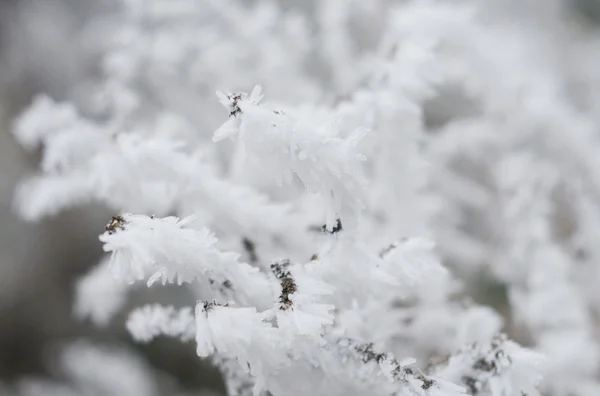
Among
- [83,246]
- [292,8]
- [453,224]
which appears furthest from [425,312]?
[292,8]

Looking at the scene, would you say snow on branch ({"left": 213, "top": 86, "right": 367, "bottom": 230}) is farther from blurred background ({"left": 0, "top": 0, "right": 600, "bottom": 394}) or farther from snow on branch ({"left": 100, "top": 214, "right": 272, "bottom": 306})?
blurred background ({"left": 0, "top": 0, "right": 600, "bottom": 394})

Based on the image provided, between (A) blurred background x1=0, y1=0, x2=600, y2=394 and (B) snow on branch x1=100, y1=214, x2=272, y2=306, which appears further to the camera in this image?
(A) blurred background x1=0, y1=0, x2=600, y2=394

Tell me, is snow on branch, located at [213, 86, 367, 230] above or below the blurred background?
below

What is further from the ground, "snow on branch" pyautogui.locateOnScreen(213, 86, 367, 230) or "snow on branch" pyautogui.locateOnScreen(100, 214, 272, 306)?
"snow on branch" pyautogui.locateOnScreen(213, 86, 367, 230)

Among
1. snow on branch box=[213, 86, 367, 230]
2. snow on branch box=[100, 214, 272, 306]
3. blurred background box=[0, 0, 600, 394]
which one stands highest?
blurred background box=[0, 0, 600, 394]

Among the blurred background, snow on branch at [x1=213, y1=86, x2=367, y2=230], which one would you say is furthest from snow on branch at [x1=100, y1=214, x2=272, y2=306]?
the blurred background

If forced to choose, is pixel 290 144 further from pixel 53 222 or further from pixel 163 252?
pixel 53 222

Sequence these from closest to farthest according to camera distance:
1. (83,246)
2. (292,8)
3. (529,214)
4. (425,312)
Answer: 1. (425,312)
2. (529,214)
3. (83,246)
4. (292,8)

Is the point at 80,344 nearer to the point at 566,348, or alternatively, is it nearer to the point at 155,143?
the point at 155,143
